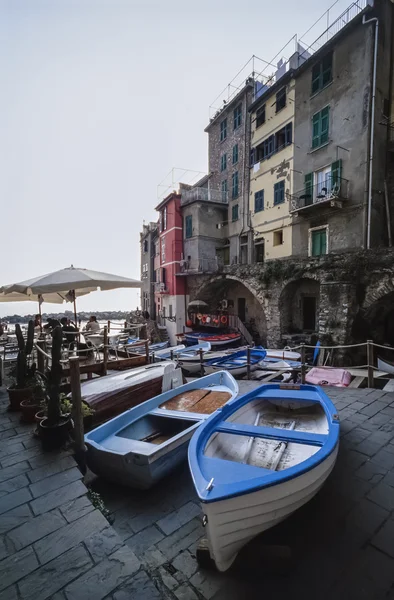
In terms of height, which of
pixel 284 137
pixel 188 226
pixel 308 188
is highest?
pixel 284 137

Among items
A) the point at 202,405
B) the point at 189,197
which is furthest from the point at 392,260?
the point at 189,197

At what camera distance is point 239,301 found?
2048 cm

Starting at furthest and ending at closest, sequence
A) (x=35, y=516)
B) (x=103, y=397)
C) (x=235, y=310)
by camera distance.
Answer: (x=235, y=310) < (x=103, y=397) < (x=35, y=516)

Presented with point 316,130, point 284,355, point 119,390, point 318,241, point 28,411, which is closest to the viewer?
point 28,411

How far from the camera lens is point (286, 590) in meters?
2.09

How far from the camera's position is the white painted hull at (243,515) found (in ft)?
7.10

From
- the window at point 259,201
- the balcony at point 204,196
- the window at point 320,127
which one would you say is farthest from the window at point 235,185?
the window at point 320,127

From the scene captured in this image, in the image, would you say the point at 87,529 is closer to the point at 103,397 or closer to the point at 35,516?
A: the point at 35,516

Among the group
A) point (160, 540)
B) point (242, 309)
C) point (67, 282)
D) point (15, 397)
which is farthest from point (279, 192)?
point (160, 540)

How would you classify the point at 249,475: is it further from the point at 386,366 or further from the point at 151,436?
the point at 386,366

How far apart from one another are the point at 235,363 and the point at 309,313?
26.1 ft

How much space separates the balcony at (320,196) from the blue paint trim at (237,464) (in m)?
12.1

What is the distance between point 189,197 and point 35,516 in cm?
2143

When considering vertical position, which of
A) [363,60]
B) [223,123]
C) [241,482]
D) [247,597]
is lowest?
[247,597]
